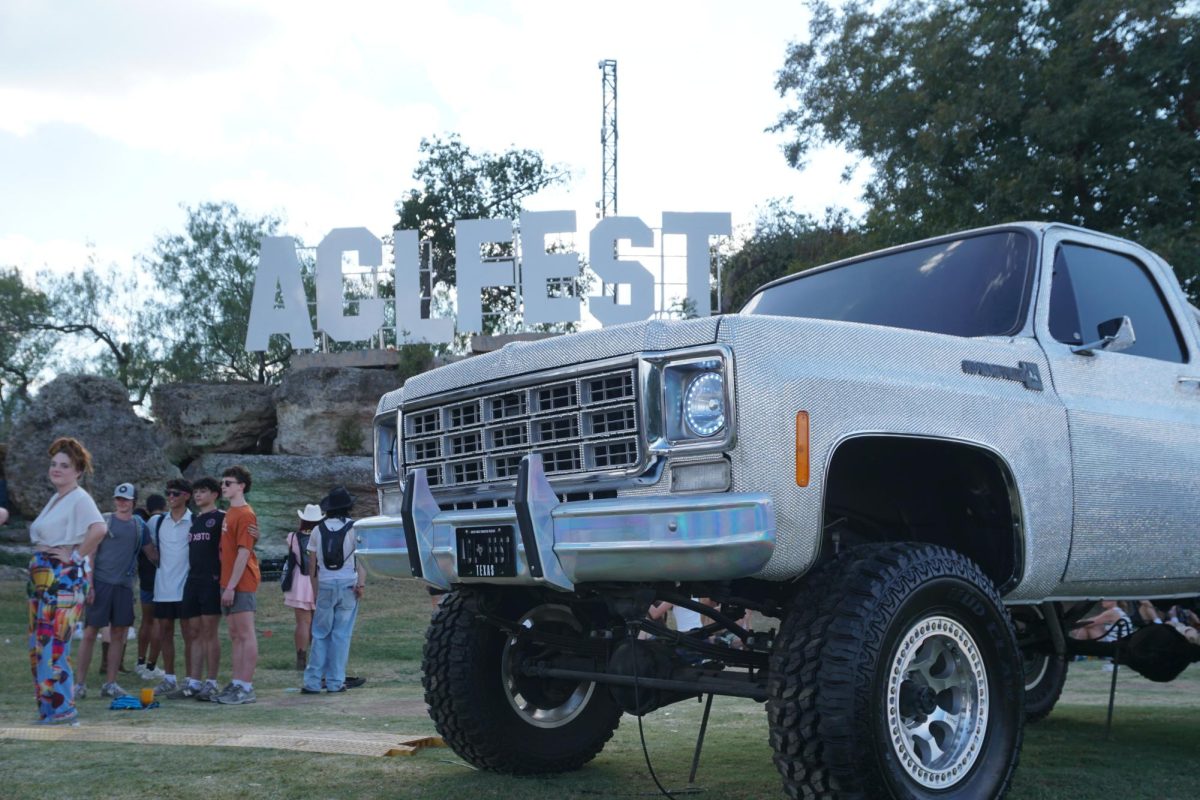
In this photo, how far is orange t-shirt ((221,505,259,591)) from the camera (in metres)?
9.09

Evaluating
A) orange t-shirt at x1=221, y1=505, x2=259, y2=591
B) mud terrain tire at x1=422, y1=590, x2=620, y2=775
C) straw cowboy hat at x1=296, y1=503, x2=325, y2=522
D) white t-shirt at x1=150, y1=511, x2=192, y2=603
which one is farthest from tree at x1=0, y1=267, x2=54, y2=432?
mud terrain tire at x1=422, y1=590, x2=620, y2=775

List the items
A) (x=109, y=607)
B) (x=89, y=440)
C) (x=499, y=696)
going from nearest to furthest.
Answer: (x=499, y=696) → (x=109, y=607) → (x=89, y=440)

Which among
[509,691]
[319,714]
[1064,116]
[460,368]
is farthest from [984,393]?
[1064,116]

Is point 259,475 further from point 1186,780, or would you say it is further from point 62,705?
point 1186,780

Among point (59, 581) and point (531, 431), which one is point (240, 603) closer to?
point (59, 581)

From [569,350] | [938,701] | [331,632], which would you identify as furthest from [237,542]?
[938,701]

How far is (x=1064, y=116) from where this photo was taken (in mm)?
18125

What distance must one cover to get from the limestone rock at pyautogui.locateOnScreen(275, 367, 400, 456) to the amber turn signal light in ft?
70.0

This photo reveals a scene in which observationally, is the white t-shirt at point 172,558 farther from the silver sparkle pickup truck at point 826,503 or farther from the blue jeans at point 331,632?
the silver sparkle pickup truck at point 826,503

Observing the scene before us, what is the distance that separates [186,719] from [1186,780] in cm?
573

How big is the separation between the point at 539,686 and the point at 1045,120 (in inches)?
611

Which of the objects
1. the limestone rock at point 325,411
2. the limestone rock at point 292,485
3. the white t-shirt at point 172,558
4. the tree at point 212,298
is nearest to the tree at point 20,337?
the tree at point 212,298

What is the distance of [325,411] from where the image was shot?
24875 mm

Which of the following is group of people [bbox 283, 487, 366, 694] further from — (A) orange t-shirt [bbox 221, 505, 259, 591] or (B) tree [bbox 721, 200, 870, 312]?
(B) tree [bbox 721, 200, 870, 312]
